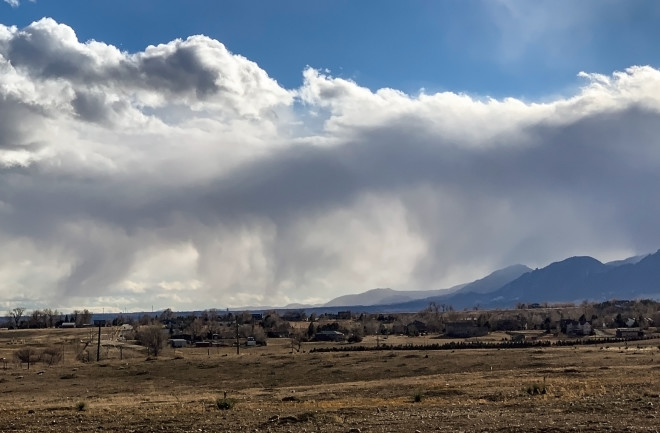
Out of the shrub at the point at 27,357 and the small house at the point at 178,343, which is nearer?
the shrub at the point at 27,357

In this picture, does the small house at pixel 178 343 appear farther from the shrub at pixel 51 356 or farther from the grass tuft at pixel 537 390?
the grass tuft at pixel 537 390

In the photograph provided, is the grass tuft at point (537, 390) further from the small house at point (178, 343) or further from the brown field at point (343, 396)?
the small house at point (178, 343)

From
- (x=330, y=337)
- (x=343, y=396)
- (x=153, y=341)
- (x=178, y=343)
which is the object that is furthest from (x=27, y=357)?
(x=343, y=396)

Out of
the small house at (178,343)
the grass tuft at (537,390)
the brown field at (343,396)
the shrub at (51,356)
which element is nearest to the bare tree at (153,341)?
the shrub at (51,356)

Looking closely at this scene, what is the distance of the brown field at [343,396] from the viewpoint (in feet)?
83.4

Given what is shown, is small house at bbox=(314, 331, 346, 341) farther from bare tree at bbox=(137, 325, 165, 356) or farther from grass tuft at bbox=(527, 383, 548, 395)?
grass tuft at bbox=(527, 383, 548, 395)

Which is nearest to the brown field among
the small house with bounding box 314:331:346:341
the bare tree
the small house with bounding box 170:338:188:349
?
the bare tree

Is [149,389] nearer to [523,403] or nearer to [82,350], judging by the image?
[523,403]

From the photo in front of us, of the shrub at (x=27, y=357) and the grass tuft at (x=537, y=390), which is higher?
the grass tuft at (x=537, y=390)

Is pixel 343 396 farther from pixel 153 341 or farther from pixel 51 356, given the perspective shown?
pixel 153 341

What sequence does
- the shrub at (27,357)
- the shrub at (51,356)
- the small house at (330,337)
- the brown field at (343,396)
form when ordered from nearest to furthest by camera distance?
the brown field at (343,396)
the shrub at (27,357)
the shrub at (51,356)
the small house at (330,337)

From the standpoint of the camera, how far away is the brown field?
25.4m

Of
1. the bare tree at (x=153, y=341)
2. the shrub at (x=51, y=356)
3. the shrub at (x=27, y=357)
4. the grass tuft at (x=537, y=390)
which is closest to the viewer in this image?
the grass tuft at (x=537, y=390)

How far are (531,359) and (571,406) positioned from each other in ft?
183
